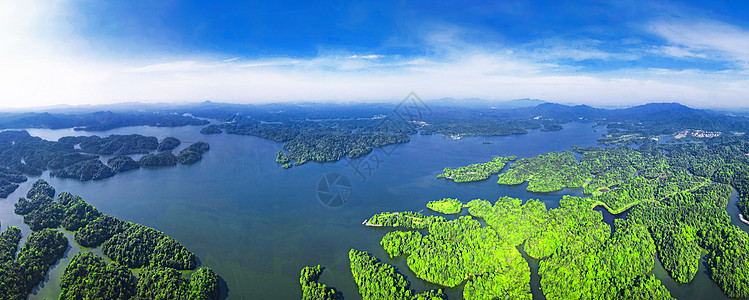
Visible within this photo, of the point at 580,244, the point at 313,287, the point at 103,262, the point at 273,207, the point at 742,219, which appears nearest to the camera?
the point at 313,287

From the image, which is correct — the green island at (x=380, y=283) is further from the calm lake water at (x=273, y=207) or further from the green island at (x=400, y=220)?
the green island at (x=400, y=220)

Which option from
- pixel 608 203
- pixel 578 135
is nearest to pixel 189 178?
pixel 608 203

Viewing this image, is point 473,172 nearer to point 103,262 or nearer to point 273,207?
point 273,207

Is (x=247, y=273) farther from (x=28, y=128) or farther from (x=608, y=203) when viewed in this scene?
(x=28, y=128)

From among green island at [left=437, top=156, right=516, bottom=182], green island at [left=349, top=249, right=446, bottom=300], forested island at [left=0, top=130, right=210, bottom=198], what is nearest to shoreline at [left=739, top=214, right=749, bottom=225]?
green island at [left=437, top=156, right=516, bottom=182]

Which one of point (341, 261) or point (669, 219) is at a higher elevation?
point (669, 219)

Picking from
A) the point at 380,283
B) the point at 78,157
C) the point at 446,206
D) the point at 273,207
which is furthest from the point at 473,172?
the point at 78,157

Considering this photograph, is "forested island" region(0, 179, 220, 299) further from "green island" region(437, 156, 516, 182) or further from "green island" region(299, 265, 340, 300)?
"green island" region(437, 156, 516, 182)
